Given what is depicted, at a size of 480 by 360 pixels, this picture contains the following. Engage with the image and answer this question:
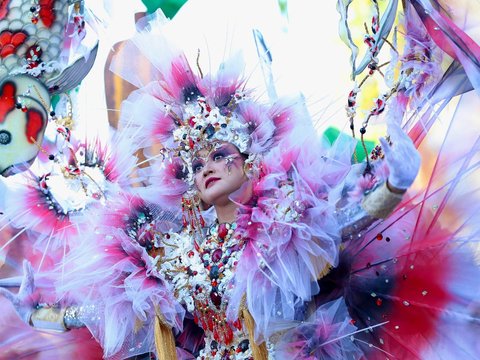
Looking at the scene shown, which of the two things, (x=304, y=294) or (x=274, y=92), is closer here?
(x=304, y=294)

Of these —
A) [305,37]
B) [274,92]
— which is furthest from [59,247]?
[305,37]

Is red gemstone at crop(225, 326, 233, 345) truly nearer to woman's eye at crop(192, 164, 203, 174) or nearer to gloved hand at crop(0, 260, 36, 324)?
woman's eye at crop(192, 164, 203, 174)

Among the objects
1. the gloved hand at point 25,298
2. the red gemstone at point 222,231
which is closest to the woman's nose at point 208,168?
the red gemstone at point 222,231

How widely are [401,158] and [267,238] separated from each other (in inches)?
22.1

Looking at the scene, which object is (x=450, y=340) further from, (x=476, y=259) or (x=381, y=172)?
(x=381, y=172)

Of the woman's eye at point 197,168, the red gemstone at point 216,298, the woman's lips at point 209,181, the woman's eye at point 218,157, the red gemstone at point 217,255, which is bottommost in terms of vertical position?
the red gemstone at point 216,298

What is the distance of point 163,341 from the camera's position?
2576 mm

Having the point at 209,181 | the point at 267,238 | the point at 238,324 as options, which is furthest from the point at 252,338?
the point at 209,181

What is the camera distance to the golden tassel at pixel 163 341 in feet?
8.41

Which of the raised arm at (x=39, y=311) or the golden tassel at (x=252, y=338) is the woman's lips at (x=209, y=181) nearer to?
the golden tassel at (x=252, y=338)

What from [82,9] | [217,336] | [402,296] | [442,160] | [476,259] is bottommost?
[217,336]

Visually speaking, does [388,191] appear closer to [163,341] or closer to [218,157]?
[218,157]

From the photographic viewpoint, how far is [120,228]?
2.71 meters

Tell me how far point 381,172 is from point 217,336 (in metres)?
0.79
